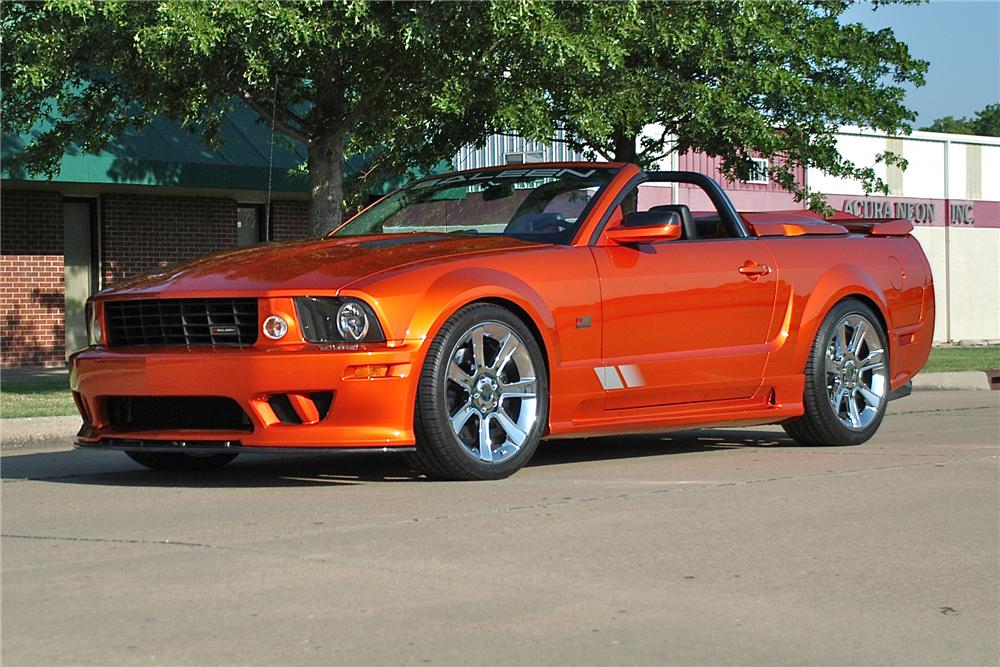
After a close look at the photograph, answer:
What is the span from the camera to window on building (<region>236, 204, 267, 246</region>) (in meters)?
25.4

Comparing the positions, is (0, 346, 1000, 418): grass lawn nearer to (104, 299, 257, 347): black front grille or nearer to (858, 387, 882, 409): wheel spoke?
(104, 299, 257, 347): black front grille

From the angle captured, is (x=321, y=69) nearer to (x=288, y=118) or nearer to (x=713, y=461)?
(x=288, y=118)

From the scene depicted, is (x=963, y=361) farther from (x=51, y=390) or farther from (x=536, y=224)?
(x=536, y=224)

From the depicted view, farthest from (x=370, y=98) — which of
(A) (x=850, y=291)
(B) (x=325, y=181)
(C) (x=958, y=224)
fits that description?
(C) (x=958, y=224)

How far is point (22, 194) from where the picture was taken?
23203 millimetres

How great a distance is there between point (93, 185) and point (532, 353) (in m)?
15.4

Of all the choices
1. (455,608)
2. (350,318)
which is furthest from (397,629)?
(350,318)

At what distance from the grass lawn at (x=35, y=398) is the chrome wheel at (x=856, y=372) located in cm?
598

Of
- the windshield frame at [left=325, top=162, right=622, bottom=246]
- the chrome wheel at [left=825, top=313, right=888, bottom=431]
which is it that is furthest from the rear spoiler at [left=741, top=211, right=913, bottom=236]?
the windshield frame at [left=325, top=162, right=622, bottom=246]

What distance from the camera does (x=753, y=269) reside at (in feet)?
29.2

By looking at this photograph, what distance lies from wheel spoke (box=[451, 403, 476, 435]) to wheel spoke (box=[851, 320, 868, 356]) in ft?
10.3

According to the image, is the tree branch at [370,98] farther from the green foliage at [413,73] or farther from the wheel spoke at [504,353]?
the wheel spoke at [504,353]

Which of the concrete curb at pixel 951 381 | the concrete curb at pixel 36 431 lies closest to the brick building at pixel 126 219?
the concrete curb at pixel 951 381

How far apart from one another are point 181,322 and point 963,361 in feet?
57.3
